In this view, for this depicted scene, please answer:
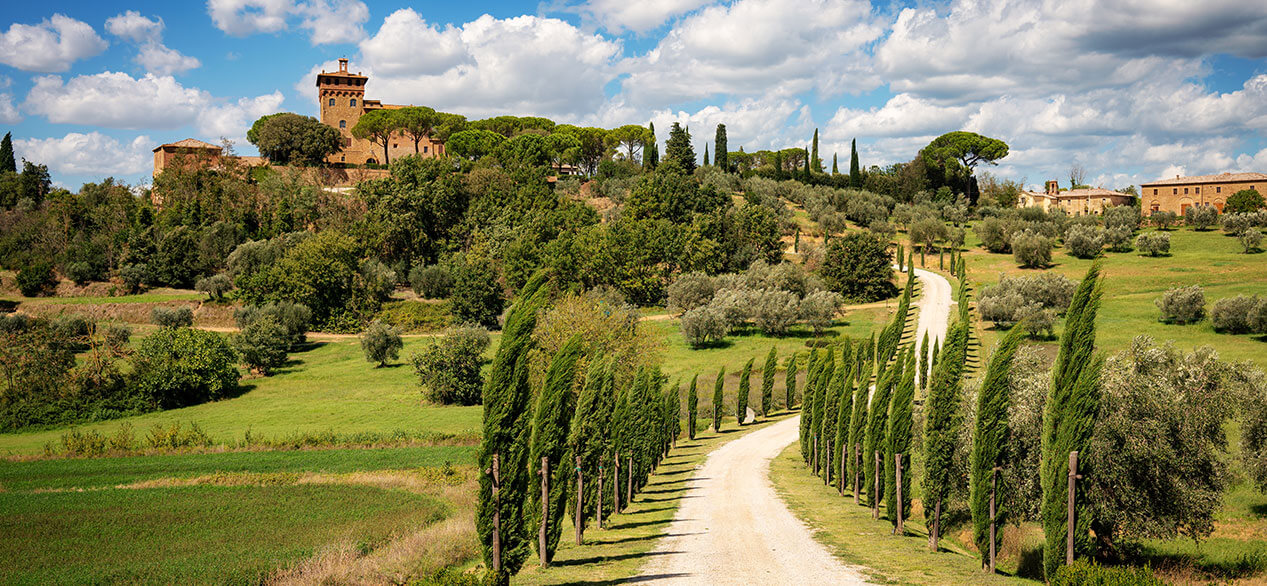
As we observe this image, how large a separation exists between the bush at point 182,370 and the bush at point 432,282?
2617 cm

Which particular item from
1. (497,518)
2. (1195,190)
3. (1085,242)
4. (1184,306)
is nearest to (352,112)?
(1085,242)

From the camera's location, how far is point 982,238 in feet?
309

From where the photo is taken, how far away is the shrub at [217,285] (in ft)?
242

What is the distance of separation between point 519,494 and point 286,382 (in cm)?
4763

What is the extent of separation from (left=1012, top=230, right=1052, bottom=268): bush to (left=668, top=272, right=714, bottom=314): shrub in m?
37.2

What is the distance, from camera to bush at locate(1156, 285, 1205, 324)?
5438 centimetres

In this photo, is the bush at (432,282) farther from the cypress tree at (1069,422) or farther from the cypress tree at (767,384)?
the cypress tree at (1069,422)

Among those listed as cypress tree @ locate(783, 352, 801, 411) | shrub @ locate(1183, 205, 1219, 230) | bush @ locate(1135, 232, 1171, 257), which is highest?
shrub @ locate(1183, 205, 1219, 230)

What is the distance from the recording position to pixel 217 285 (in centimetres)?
7394

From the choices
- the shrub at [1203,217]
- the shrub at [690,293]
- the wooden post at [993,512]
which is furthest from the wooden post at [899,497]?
the shrub at [1203,217]

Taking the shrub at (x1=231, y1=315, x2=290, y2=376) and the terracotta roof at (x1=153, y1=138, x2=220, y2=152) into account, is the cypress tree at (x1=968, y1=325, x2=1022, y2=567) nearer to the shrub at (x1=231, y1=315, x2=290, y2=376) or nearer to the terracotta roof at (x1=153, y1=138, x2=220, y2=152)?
the shrub at (x1=231, y1=315, x2=290, y2=376)

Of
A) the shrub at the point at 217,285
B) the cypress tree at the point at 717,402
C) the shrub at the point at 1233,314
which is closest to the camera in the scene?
the cypress tree at the point at 717,402

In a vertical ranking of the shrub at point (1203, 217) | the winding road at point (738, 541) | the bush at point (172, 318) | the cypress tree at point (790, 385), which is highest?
the shrub at point (1203, 217)

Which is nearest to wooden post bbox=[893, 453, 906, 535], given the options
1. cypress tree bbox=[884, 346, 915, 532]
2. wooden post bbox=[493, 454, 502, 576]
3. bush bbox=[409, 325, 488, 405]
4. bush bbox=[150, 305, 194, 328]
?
cypress tree bbox=[884, 346, 915, 532]
